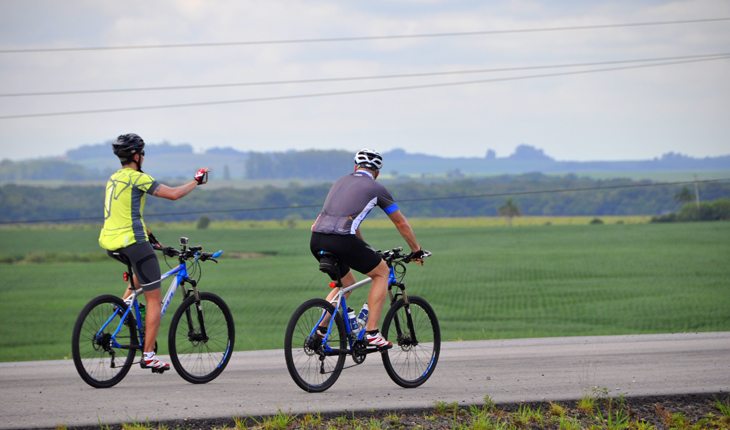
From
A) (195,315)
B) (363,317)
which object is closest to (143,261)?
(195,315)

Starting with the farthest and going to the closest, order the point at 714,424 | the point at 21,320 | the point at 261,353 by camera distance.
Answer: the point at 21,320 → the point at 261,353 → the point at 714,424

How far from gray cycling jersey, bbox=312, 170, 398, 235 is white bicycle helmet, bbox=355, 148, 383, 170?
20 cm

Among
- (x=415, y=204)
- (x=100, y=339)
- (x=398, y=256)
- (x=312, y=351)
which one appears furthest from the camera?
(x=415, y=204)

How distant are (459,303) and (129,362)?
46.7m

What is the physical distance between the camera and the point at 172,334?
32.9ft

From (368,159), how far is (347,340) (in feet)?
5.18

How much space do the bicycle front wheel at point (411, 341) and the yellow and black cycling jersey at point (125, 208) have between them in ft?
7.68

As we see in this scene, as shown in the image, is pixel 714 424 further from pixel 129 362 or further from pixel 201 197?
pixel 201 197

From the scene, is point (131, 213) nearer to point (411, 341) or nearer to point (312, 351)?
point (312, 351)

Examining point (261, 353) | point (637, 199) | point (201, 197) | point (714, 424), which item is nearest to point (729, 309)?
point (261, 353)

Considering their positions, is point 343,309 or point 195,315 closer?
point 343,309

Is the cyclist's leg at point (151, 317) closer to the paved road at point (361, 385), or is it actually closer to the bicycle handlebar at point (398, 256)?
the paved road at point (361, 385)

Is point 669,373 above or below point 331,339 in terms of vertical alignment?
below

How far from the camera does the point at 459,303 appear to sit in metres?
56.2
